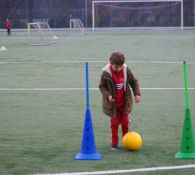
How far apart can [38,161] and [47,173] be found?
661 mm

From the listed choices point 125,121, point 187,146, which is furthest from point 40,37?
point 187,146

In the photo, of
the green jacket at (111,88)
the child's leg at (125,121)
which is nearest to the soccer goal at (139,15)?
the child's leg at (125,121)

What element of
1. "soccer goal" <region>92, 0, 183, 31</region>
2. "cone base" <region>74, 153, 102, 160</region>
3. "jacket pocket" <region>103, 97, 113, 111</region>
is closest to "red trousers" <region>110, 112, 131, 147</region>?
"jacket pocket" <region>103, 97, 113, 111</region>

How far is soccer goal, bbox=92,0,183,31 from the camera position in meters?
65.9

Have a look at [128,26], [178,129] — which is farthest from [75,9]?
[178,129]

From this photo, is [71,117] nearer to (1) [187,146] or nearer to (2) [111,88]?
(2) [111,88]

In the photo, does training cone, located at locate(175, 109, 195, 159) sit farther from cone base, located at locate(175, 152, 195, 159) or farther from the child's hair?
the child's hair

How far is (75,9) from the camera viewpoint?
2753 inches

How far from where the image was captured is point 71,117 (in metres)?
11.6

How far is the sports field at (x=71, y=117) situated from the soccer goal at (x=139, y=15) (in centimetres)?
4245

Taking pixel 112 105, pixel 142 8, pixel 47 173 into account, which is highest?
pixel 142 8

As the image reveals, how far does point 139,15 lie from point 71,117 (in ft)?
182

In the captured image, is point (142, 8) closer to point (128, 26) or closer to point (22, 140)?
point (128, 26)

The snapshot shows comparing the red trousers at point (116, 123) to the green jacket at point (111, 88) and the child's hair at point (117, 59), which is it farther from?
the child's hair at point (117, 59)
